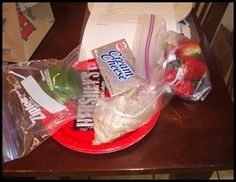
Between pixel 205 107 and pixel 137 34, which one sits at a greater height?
pixel 137 34

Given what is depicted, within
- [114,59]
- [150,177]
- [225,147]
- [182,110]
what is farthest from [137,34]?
[150,177]

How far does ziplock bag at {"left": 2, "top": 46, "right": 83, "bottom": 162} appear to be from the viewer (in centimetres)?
51

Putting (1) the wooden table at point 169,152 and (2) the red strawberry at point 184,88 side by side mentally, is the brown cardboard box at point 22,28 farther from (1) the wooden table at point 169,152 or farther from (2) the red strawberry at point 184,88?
(2) the red strawberry at point 184,88

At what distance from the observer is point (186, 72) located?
532 millimetres

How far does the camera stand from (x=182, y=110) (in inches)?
21.6

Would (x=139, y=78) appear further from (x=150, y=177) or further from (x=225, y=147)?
(x=150, y=177)

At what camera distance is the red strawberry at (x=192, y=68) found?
533 millimetres

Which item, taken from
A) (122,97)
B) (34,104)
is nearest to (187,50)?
(122,97)

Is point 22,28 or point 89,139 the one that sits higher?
point 22,28

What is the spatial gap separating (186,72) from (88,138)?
0.76ft

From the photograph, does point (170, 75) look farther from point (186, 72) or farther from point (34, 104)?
point (34, 104)

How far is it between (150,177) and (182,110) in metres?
0.64

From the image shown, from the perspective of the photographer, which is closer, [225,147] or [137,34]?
[225,147]

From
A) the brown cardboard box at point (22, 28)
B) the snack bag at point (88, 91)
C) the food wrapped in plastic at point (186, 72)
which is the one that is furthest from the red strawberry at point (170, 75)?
the brown cardboard box at point (22, 28)
